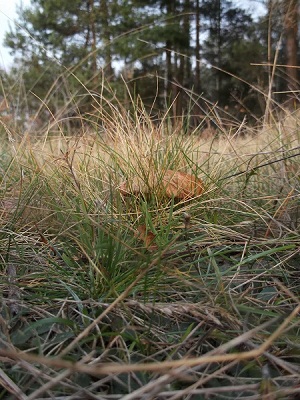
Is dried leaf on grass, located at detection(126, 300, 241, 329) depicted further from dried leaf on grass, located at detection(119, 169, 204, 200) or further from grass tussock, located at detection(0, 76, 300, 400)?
dried leaf on grass, located at detection(119, 169, 204, 200)

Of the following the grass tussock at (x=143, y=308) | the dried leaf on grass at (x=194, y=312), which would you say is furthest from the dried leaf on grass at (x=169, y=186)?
the dried leaf on grass at (x=194, y=312)

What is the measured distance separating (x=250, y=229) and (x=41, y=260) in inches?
21.3

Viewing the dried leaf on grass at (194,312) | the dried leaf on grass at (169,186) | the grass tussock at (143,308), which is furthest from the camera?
the dried leaf on grass at (169,186)

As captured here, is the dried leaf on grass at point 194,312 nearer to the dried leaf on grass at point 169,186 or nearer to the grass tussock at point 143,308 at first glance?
the grass tussock at point 143,308

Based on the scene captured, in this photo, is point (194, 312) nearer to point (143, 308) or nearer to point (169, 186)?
point (143, 308)

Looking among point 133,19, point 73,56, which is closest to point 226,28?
point 133,19

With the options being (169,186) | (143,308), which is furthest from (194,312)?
(169,186)

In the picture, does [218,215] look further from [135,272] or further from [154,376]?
[154,376]

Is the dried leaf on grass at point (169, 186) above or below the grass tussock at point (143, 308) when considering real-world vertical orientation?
A: above

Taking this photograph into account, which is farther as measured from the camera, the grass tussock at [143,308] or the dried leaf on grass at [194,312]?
the dried leaf on grass at [194,312]

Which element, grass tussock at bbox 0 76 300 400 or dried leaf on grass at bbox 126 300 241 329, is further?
dried leaf on grass at bbox 126 300 241 329

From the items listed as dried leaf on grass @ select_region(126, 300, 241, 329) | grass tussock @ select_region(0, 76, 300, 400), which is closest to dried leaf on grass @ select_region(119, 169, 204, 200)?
grass tussock @ select_region(0, 76, 300, 400)

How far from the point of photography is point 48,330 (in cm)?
66

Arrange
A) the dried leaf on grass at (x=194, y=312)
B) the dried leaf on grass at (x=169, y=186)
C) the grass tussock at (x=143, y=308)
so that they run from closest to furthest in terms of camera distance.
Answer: the grass tussock at (x=143, y=308)
the dried leaf on grass at (x=194, y=312)
the dried leaf on grass at (x=169, y=186)
